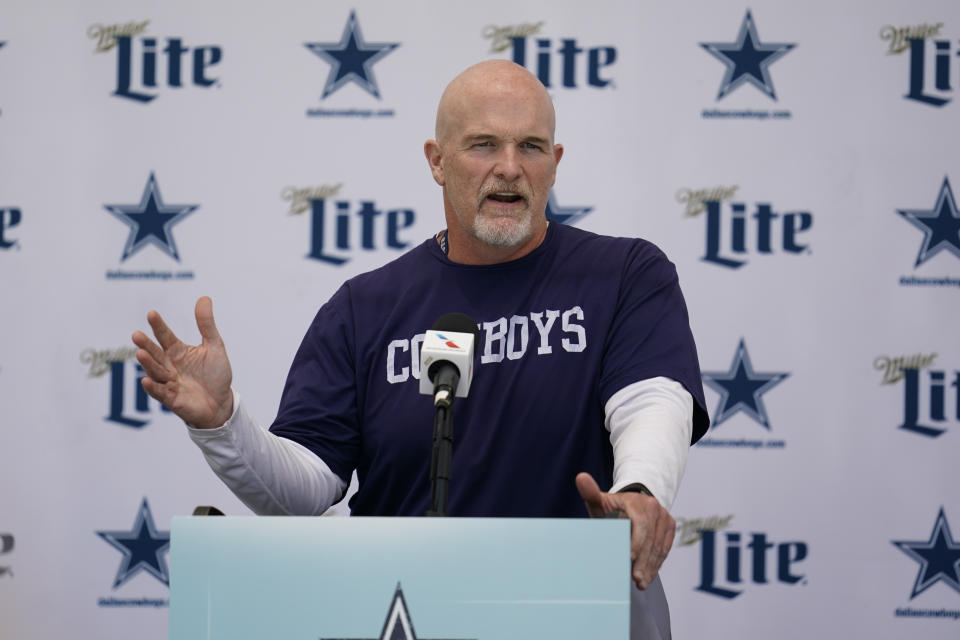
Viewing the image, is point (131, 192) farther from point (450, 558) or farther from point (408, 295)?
point (450, 558)

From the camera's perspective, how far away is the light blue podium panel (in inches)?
48.2

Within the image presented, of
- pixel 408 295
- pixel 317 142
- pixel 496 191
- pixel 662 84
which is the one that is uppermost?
pixel 662 84

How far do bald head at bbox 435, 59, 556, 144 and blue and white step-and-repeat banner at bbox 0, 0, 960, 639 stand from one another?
126 centimetres

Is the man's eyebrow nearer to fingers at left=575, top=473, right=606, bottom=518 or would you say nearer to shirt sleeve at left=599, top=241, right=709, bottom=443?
shirt sleeve at left=599, top=241, right=709, bottom=443

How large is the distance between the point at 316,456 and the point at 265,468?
24 cm

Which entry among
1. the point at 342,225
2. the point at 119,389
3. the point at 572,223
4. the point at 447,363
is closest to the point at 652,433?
the point at 447,363

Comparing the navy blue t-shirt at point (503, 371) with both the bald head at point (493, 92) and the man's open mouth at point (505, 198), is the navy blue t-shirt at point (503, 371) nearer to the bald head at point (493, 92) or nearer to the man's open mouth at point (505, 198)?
the man's open mouth at point (505, 198)

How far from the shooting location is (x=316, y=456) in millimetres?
2016

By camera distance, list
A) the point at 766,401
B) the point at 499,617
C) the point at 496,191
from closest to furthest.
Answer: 1. the point at 499,617
2. the point at 496,191
3. the point at 766,401

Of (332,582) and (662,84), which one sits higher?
(662,84)

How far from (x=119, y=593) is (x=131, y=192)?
4.28 ft

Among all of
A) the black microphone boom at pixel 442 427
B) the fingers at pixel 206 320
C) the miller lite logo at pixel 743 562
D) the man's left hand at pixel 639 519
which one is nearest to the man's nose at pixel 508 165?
the black microphone boom at pixel 442 427

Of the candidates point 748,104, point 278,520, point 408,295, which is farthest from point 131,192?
point 278,520

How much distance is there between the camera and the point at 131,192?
11.3 feet
